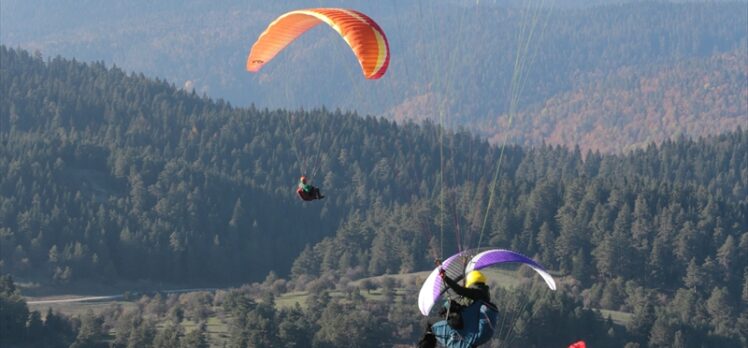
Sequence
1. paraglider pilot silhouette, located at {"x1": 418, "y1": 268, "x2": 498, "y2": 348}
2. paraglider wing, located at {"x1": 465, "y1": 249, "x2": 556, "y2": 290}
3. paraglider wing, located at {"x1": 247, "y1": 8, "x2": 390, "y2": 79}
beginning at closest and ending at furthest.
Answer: paraglider pilot silhouette, located at {"x1": 418, "y1": 268, "x2": 498, "y2": 348} < paraglider wing, located at {"x1": 465, "y1": 249, "x2": 556, "y2": 290} < paraglider wing, located at {"x1": 247, "y1": 8, "x2": 390, "y2": 79}

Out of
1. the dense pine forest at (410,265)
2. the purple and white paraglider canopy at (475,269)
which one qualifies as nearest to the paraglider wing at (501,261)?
the purple and white paraglider canopy at (475,269)

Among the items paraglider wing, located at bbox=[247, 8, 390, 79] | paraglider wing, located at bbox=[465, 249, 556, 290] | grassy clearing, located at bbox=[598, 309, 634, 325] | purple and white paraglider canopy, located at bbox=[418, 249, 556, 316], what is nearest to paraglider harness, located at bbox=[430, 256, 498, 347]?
purple and white paraglider canopy, located at bbox=[418, 249, 556, 316]

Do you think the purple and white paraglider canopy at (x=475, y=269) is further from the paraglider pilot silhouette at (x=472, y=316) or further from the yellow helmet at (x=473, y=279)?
the paraglider pilot silhouette at (x=472, y=316)

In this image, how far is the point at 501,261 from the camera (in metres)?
41.9

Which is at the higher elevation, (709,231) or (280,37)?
(280,37)

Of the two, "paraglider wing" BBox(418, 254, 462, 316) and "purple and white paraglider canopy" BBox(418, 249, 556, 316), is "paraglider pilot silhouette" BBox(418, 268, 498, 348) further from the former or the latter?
"paraglider wing" BBox(418, 254, 462, 316)

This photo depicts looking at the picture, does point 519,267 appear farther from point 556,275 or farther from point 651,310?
point 651,310

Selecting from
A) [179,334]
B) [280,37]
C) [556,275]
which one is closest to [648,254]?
[556,275]

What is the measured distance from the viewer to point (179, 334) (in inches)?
4498

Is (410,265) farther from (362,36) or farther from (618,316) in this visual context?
(362,36)

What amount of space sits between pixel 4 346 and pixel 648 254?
8025 centimetres

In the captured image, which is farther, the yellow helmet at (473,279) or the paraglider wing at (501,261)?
the paraglider wing at (501,261)

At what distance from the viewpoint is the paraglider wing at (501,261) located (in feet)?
134

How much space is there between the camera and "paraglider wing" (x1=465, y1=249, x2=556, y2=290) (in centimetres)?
4093
